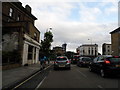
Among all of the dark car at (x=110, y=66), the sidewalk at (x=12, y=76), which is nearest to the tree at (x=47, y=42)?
the sidewalk at (x=12, y=76)

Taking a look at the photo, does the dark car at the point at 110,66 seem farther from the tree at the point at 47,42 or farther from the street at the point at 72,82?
the tree at the point at 47,42

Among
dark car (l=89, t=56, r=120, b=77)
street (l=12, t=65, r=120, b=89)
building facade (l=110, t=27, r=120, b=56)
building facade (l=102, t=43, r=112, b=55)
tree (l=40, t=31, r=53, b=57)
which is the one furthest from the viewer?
building facade (l=102, t=43, r=112, b=55)

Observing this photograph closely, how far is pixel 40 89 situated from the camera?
6633 millimetres

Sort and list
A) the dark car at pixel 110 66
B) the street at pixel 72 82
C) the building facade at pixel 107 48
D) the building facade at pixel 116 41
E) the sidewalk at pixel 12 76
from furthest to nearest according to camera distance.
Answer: the building facade at pixel 107 48
the building facade at pixel 116 41
the dark car at pixel 110 66
the sidewalk at pixel 12 76
the street at pixel 72 82

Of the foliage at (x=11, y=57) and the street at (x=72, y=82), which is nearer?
the street at (x=72, y=82)

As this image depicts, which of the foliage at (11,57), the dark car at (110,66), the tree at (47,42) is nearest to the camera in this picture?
the dark car at (110,66)

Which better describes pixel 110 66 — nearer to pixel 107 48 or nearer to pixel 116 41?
pixel 116 41

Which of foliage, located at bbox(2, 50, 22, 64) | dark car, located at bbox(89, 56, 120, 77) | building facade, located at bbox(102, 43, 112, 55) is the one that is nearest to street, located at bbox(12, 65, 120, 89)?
dark car, located at bbox(89, 56, 120, 77)

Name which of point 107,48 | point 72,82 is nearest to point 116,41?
point 107,48

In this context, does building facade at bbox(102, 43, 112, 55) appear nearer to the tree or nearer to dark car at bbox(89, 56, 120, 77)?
the tree

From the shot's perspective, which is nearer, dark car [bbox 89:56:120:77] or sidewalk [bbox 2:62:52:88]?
sidewalk [bbox 2:62:52:88]

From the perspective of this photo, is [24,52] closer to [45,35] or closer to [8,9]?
[8,9]

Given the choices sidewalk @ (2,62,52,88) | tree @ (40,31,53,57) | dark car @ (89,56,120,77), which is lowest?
sidewalk @ (2,62,52,88)

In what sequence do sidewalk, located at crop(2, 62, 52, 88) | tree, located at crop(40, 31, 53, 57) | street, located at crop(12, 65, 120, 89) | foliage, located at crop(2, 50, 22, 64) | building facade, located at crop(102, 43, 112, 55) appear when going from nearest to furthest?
street, located at crop(12, 65, 120, 89) → sidewalk, located at crop(2, 62, 52, 88) → foliage, located at crop(2, 50, 22, 64) → tree, located at crop(40, 31, 53, 57) → building facade, located at crop(102, 43, 112, 55)
